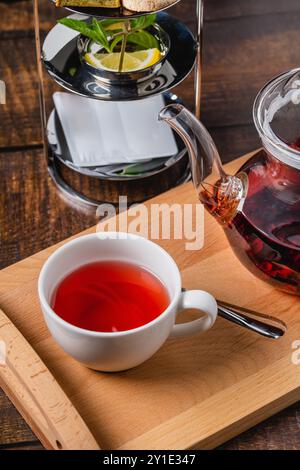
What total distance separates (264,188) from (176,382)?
25 cm

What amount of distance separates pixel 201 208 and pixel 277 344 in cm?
25

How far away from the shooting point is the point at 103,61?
1204mm

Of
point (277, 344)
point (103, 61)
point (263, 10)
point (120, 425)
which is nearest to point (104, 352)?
point (120, 425)

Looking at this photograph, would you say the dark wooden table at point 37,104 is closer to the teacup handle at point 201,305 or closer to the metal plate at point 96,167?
the metal plate at point 96,167

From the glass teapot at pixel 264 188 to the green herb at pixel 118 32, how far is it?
20 centimetres

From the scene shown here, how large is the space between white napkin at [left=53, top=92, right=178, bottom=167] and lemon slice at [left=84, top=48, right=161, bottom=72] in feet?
0.45

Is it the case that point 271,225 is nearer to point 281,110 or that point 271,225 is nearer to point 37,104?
point 281,110

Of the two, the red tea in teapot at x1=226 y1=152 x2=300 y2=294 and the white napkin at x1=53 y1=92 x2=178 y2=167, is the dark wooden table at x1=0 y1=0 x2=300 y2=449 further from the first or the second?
the red tea in teapot at x1=226 y1=152 x2=300 y2=294

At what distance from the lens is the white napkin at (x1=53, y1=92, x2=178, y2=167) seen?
1292 millimetres

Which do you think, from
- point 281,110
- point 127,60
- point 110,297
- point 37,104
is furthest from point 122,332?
point 37,104

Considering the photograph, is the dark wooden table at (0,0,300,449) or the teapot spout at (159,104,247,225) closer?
the teapot spout at (159,104,247,225)

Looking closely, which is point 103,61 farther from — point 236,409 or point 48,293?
point 236,409

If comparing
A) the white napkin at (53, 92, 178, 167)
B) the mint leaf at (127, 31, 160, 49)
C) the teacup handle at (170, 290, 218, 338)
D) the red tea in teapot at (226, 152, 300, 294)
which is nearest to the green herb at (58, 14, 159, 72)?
the mint leaf at (127, 31, 160, 49)

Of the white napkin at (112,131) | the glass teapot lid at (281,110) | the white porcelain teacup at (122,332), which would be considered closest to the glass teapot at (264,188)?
the glass teapot lid at (281,110)
